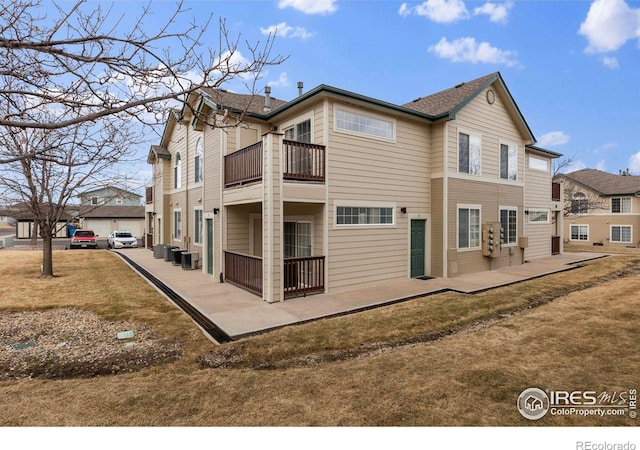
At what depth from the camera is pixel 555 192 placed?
728 inches

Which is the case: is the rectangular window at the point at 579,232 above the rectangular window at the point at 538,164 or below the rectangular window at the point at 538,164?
below

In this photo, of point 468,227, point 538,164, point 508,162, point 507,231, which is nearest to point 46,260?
point 468,227

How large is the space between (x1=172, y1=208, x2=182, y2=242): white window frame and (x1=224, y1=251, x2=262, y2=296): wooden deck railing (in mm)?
7308

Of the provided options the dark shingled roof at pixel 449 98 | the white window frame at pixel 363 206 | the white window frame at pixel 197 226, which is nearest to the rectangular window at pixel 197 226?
the white window frame at pixel 197 226

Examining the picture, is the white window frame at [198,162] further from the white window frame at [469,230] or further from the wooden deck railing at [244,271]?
the white window frame at [469,230]

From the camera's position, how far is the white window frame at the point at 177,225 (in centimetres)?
1694

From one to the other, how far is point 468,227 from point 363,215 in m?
4.84

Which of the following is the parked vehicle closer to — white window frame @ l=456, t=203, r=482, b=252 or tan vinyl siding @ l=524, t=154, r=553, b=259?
white window frame @ l=456, t=203, r=482, b=252

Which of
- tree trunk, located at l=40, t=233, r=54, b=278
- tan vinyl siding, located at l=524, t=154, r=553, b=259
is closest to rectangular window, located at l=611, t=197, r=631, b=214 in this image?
tan vinyl siding, located at l=524, t=154, r=553, b=259

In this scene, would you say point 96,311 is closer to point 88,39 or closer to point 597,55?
point 88,39

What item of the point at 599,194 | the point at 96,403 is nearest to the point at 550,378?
the point at 96,403

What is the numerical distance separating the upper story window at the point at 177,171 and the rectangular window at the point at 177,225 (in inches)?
61.1

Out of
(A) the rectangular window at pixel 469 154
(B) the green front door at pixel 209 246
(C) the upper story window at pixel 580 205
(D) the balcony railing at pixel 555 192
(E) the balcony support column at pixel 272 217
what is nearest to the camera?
(E) the balcony support column at pixel 272 217

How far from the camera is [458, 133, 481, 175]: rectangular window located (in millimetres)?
12000
